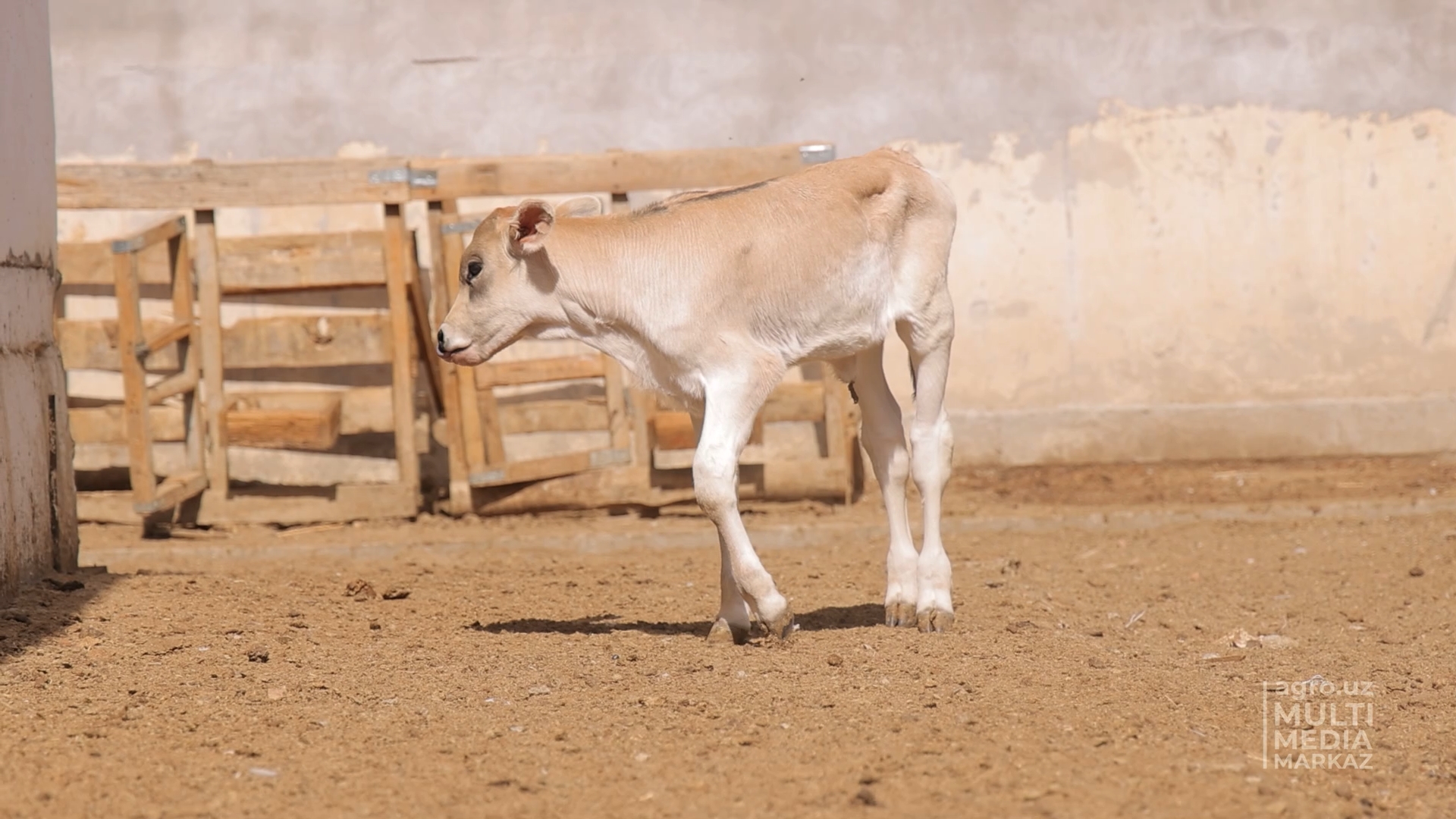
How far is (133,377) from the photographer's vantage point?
412 inches

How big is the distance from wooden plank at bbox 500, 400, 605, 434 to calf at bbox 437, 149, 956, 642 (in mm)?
4205

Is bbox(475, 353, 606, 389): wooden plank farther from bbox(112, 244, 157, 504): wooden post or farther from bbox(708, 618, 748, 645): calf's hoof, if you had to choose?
bbox(708, 618, 748, 645): calf's hoof

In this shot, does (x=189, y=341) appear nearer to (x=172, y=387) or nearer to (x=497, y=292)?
(x=172, y=387)

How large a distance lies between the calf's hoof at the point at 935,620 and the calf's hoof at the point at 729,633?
2.62 feet

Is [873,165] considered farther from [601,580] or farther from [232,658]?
[232,658]

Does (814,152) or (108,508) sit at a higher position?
(814,152)

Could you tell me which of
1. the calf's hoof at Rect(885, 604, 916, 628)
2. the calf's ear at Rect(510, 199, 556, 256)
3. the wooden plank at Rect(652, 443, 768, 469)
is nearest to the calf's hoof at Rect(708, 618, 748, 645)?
the calf's hoof at Rect(885, 604, 916, 628)

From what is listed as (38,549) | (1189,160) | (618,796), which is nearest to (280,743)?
(618,796)

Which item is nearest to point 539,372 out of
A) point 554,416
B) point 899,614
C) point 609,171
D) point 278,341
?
point 554,416

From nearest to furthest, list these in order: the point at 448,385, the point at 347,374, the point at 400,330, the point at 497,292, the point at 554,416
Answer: the point at 497,292, the point at 400,330, the point at 448,385, the point at 554,416, the point at 347,374

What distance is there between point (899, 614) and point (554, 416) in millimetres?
4825

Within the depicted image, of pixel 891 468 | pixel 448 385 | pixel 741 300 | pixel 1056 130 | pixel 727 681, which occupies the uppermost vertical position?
pixel 1056 130

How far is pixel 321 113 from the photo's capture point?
11.4m

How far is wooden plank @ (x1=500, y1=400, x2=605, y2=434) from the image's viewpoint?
11.3 m
